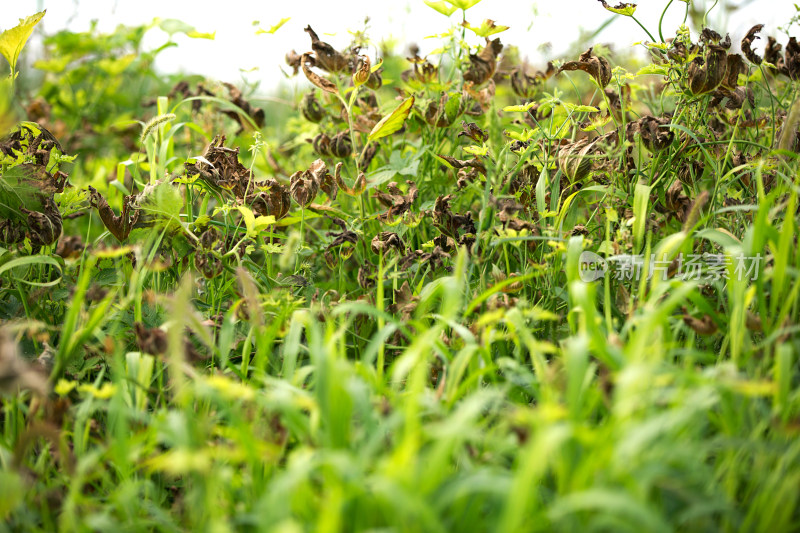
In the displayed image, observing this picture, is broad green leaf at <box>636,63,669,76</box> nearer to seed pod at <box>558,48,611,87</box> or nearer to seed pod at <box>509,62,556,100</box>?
seed pod at <box>558,48,611,87</box>

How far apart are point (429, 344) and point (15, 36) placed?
142 cm

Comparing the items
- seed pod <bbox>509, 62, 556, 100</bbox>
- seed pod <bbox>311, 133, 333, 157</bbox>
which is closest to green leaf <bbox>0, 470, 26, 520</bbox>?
seed pod <bbox>311, 133, 333, 157</bbox>

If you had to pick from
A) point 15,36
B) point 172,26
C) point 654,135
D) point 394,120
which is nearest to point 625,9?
point 654,135

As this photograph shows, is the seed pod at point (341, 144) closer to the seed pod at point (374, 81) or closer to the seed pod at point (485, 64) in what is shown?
the seed pod at point (374, 81)

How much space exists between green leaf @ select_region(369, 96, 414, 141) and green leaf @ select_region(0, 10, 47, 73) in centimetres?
96

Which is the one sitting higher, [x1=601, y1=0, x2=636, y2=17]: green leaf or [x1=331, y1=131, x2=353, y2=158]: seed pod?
[x1=601, y1=0, x2=636, y2=17]: green leaf

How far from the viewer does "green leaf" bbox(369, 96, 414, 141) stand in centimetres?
167

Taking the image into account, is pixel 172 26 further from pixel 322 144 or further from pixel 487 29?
pixel 487 29

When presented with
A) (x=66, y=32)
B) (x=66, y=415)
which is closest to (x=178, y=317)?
(x=66, y=415)

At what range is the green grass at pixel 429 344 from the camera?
89 centimetres


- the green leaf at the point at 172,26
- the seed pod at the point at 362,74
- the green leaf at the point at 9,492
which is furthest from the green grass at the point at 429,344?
the green leaf at the point at 172,26

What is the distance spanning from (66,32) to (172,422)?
3205 mm

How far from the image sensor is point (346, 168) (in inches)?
87.7

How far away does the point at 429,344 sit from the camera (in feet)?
3.80
